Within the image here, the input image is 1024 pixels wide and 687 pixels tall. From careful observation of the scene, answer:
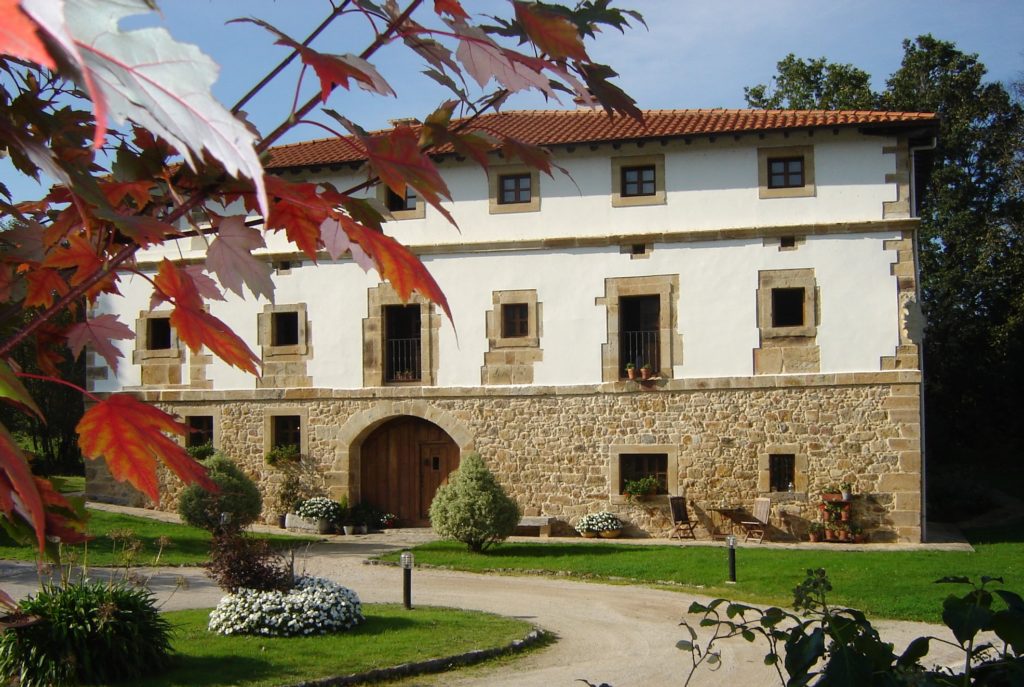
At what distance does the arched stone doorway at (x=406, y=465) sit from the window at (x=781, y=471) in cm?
566

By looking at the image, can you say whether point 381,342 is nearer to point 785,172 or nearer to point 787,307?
point 787,307

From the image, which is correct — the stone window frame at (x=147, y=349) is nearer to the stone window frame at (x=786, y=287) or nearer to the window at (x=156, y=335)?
the window at (x=156, y=335)

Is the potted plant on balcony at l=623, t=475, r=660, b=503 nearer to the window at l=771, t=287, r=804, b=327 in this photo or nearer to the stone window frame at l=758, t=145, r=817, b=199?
the window at l=771, t=287, r=804, b=327

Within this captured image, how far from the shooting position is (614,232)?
59.1ft

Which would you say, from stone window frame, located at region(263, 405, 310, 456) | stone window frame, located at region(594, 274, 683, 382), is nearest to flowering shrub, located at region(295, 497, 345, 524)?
stone window frame, located at region(263, 405, 310, 456)

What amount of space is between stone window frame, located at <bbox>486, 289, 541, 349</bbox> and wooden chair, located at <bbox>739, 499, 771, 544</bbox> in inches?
183

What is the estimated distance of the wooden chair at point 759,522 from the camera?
655 inches

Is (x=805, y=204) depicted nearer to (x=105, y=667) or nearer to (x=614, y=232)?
(x=614, y=232)

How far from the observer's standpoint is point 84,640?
7.13m

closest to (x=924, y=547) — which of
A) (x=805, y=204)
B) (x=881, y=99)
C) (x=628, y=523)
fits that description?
(x=628, y=523)

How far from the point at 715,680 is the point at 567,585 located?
502 centimetres

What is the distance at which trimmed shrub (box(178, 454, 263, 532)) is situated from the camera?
1648cm

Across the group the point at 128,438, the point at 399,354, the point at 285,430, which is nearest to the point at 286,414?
the point at 285,430

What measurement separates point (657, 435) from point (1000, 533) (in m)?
5.91
